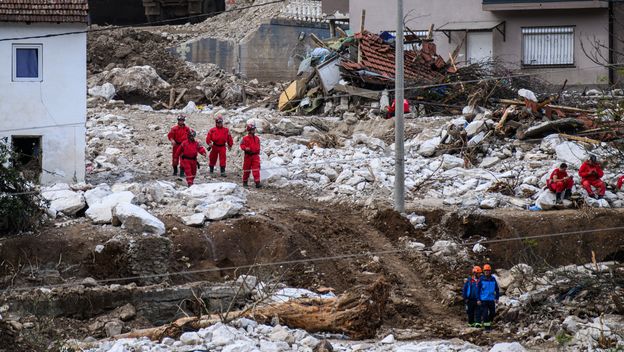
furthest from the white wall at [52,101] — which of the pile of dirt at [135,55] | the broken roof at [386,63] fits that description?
the pile of dirt at [135,55]

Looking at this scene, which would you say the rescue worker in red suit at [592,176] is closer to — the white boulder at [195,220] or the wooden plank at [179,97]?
the white boulder at [195,220]

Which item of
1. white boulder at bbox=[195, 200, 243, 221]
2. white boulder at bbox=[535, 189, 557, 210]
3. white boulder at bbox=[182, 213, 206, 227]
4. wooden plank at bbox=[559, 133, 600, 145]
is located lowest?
white boulder at bbox=[182, 213, 206, 227]

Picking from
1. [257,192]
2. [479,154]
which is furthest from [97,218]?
[479,154]

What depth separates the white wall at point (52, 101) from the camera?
89.5 feet

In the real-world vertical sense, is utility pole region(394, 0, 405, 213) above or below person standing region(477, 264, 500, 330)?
above

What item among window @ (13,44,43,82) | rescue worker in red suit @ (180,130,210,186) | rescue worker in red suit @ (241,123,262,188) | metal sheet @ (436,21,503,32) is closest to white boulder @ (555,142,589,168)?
rescue worker in red suit @ (241,123,262,188)

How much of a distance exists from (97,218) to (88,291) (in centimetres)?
229

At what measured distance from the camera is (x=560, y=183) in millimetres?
25938

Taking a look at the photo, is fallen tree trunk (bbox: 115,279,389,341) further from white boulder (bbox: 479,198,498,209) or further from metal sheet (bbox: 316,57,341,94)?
metal sheet (bbox: 316,57,341,94)

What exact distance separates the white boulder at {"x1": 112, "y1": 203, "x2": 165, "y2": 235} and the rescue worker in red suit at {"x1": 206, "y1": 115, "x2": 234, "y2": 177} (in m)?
2.95

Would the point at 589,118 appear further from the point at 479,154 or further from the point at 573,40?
the point at 573,40

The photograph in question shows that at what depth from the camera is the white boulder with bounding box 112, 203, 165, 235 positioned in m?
24.0

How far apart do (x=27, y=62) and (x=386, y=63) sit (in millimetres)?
10382

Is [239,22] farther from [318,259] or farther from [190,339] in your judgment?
[190,339]
